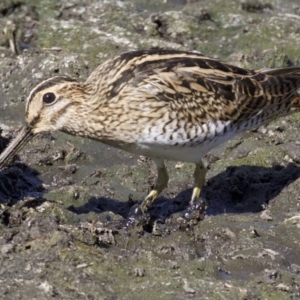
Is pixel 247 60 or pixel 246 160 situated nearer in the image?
pixel 246 160

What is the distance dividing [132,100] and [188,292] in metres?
1.69

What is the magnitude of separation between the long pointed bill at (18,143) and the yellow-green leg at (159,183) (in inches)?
47.1

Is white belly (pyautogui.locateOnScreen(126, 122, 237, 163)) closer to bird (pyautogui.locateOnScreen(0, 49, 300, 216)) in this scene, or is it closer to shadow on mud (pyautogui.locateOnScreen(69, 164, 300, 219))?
bird (pyautogui.locateOnScreen(0, 49, 300, 216))

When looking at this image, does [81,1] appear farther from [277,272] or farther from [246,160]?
[277,272]

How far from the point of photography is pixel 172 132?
24.1 feet

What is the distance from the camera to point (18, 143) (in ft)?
24.6

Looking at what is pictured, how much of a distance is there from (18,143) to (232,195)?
2.04 meters

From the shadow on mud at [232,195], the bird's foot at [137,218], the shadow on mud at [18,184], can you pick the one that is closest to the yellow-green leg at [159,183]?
the shadow on mud at [232,195]

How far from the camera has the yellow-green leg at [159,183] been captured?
26.4 ft

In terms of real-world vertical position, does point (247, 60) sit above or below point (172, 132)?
below

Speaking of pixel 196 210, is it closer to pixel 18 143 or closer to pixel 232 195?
pixel 232 195

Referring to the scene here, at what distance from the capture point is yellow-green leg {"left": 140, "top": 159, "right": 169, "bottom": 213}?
8.05 meters

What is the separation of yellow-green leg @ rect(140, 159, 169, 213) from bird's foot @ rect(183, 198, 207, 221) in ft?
1.16

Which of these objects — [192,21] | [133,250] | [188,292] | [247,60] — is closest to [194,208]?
[133,250]
